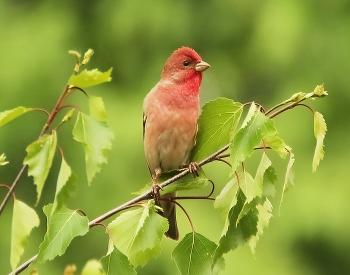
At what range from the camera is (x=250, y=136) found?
1447 millimetres

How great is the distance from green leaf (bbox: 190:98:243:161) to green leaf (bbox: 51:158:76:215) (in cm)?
61

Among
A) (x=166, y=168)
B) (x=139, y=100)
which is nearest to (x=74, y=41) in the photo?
(x=139, y=100)

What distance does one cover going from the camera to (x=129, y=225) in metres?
1.64

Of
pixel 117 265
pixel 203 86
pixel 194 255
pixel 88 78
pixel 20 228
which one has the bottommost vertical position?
pixel 203 86

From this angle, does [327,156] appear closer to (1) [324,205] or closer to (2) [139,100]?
(1) [324,205]

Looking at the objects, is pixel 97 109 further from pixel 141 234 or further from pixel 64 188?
pixel 141 234

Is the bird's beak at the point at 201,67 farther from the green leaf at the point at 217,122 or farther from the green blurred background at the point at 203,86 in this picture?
the green blurred background at the point at 203,86

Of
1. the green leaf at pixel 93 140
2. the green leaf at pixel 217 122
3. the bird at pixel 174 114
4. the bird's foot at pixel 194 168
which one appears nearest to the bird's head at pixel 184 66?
the bird at pixel 174 114

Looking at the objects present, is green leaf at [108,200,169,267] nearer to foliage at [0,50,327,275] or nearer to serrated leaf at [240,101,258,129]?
foliage at [0,50,327,275]

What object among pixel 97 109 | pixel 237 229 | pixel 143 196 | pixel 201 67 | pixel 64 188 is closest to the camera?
pixel 64 188

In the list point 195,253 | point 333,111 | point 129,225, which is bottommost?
point 333,111

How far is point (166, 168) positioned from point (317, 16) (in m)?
4.77

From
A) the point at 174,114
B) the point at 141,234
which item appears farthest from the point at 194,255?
the point at 174,114

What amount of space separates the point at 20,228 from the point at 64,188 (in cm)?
19
